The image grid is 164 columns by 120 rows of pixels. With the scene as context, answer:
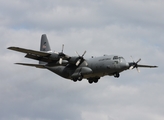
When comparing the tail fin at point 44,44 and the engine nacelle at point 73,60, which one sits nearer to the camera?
the engine nacelle at point 73,60

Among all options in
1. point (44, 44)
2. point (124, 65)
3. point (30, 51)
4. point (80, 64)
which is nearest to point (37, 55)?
point (30, 51)

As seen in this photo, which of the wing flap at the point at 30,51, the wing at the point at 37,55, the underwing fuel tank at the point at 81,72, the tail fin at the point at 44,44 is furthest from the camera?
the tail fin at the point at 44,44

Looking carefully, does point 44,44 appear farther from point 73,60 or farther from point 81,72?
point 81,72

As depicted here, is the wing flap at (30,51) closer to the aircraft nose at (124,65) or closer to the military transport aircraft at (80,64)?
the military transport aircraft at (80,64)

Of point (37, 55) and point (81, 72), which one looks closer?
point (37, 55)

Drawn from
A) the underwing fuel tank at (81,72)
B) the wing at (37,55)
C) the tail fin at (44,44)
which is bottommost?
the underwing fuel tank at (81,72)

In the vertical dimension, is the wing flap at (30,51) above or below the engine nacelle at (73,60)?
above

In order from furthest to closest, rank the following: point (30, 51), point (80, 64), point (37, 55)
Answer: point (80, 64) < point (37, 55) < point (30, 51)

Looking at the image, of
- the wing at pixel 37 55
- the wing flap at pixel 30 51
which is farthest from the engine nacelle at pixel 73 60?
the wing flap at pixel 30 51

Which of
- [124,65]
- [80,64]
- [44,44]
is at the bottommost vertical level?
[80,64]

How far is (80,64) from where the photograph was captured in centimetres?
5800

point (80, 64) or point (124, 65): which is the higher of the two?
point (124, 65)

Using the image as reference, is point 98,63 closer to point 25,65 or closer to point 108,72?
point 108,72

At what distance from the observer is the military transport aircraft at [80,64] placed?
183ft
